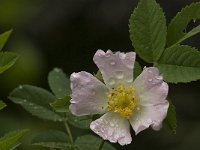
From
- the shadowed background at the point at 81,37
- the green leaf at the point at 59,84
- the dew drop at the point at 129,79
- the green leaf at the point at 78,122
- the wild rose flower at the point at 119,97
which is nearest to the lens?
the wild rose flower at the point at 119,97

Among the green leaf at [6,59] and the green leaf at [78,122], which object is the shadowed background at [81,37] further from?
the green leaf at [6,59]

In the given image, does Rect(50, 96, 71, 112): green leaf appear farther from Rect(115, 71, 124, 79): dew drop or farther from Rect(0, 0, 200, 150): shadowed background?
Rect(0, 0, 200, 150): shadowed background

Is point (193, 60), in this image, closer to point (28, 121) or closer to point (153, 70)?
point (153, 70)

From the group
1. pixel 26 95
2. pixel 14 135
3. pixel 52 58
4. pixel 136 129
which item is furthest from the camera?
pixel 52 58

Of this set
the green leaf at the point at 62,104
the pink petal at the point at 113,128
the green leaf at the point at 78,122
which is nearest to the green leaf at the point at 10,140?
the green leaf at the point at 62,104

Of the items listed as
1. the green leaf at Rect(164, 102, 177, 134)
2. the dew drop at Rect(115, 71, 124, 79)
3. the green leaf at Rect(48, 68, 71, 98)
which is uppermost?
the dew drop at Rect(115, 71, 124, 79)

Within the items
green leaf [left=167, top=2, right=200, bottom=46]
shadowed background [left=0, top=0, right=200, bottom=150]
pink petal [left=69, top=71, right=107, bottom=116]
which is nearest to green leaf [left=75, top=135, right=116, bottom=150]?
pink petal [left=69, top=71, right=107, bottom=116]

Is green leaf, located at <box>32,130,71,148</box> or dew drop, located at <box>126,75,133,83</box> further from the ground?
dew drop, located at <box>126,75,133,83</box>

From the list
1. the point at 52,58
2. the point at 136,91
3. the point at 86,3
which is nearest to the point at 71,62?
the point at 52,58
